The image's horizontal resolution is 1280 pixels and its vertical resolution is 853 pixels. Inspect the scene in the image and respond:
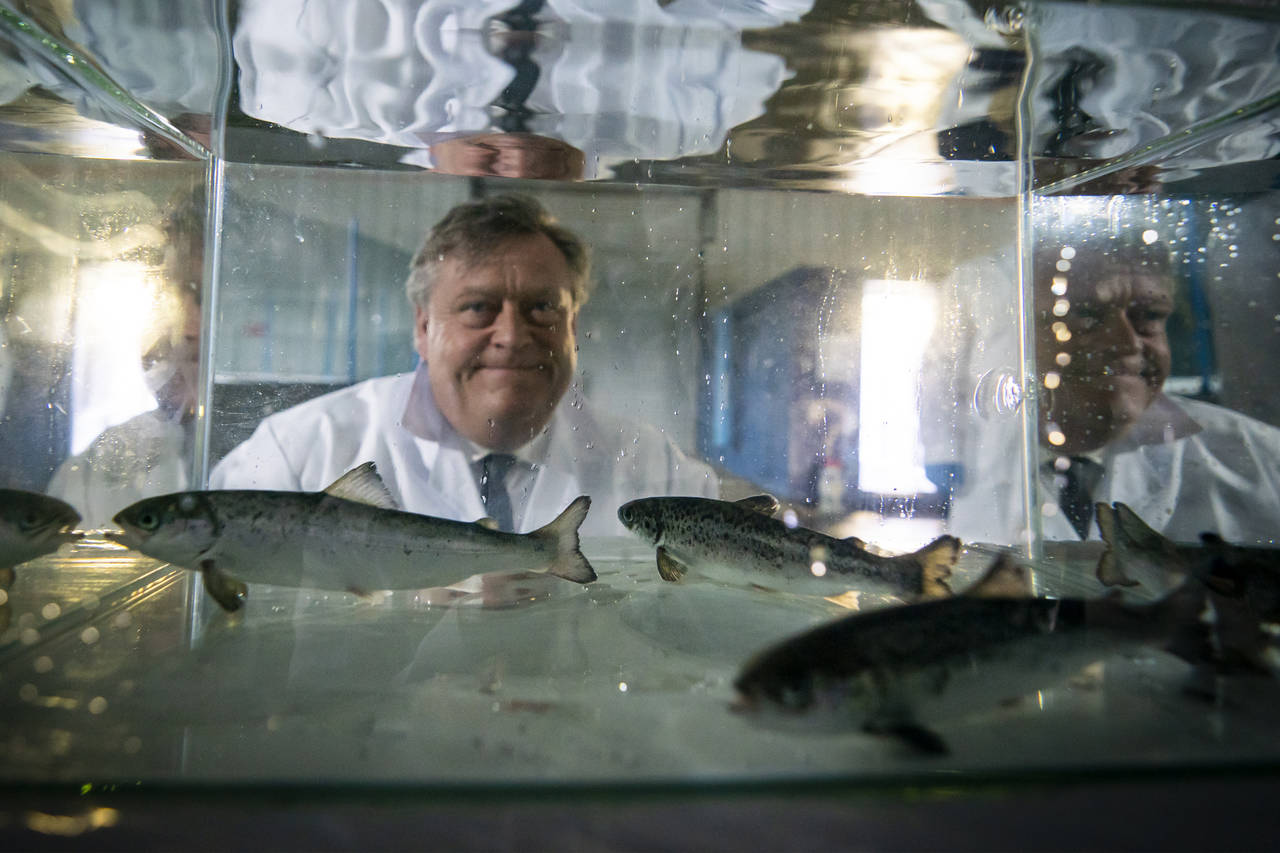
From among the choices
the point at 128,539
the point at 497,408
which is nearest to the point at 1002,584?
the point at 128,539

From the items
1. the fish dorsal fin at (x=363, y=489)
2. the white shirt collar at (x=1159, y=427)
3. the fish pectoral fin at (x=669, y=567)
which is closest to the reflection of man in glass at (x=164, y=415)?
the fish dorsal fin at (x=363, y=489)

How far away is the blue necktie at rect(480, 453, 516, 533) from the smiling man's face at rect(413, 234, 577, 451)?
0.15 ft

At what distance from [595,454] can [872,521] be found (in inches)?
36.6

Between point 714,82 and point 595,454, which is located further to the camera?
point 595,454

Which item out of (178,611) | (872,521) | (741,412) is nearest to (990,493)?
(872,521)

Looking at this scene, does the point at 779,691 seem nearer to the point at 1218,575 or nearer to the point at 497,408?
the point at 1218,575

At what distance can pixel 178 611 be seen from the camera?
1.31m

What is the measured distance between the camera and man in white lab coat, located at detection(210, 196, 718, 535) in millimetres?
2117

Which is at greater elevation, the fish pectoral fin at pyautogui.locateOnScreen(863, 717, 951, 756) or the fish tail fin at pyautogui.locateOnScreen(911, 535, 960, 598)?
the fish tail fin at pyautogui.locateOnScreen(911, 535, 960, 598)

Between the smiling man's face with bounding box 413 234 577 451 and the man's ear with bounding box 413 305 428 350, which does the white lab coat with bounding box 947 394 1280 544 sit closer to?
the smiling man's face with bounding box 413 234 577 451

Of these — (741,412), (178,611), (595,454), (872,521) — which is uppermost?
(741,412)

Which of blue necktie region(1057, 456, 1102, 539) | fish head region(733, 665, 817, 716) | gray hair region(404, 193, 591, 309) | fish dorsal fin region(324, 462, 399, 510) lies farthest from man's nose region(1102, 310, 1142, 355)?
fish dorsal fin region(324, 462, 399, 510)

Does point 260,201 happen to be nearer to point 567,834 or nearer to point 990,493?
point 567,834

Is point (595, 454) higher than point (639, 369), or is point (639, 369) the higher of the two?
point (639, 369)
